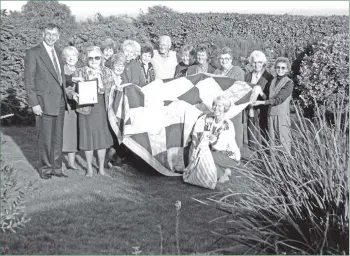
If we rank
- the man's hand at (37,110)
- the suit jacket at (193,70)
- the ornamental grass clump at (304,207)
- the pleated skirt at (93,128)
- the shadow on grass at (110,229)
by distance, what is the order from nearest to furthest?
the ornamental grass clump at (304,207) → the shadow on grass at (110,229) → the man's hand at (37,110) → the pleated skirt at (93,128) → the suit jacket at (193,70)

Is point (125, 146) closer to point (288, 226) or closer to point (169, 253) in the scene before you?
point (169, 253)

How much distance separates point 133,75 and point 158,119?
0.77 m

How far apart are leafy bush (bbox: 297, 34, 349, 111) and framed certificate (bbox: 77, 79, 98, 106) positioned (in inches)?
211

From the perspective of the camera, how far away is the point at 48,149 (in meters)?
7.64

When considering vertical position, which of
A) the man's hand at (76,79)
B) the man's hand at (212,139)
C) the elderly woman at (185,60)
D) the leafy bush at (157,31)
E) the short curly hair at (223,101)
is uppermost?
the leafy bush at (157,31)

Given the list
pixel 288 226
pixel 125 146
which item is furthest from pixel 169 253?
pixel 125 146

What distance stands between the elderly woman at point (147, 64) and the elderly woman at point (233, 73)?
37.6 inches

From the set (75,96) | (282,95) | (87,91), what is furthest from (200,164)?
(75,96)

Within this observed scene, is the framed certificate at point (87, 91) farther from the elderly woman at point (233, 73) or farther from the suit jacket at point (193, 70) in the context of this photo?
the elderly woman at point (233, 73)

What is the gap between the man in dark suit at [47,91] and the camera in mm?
7254

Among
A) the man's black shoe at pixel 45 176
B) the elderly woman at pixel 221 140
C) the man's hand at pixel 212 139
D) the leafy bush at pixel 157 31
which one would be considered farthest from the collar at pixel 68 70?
the leafy bush at pixel 157 31

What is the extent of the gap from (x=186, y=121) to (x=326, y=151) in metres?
3.32

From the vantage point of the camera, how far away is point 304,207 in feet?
14.8

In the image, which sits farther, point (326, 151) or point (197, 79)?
point (197, 79)
